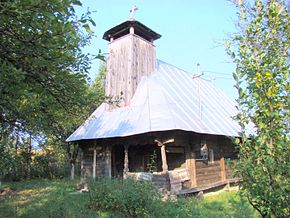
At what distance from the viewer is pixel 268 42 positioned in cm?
234

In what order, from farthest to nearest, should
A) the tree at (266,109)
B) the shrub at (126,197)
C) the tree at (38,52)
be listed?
the shrub at (126,197) → the tree at (38,52) → the tree at (266,109)

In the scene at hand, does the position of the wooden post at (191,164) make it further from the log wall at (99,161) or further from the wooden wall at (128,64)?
the wooden wall at (128,64)

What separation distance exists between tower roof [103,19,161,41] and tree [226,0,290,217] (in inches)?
476

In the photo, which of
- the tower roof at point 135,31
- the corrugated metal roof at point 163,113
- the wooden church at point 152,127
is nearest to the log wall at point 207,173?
the wooden church at point 152,127

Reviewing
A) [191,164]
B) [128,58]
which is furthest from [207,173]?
[128,58]

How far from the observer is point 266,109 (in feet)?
7.25

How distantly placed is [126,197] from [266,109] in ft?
17.8

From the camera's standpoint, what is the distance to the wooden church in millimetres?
10547

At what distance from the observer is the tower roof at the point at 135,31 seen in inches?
552

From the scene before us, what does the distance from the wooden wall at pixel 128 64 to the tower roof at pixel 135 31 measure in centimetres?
53

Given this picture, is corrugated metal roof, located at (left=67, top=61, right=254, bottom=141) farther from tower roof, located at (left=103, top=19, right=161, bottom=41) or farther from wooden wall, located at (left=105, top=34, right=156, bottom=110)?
tower roof, located at (left=103, top=19, right=161, bottom=41)

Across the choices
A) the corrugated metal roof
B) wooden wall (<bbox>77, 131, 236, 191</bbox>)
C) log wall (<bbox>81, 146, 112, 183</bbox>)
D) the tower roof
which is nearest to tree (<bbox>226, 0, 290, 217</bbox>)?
the corrugated metal roof

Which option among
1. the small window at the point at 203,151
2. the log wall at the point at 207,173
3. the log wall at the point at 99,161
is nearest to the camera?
the log wall at the point at 207,173

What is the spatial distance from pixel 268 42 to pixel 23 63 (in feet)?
9.57
